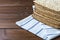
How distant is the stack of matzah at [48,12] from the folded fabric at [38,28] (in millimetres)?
45

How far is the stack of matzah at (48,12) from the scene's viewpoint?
1.33 m

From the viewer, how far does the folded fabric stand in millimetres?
1266

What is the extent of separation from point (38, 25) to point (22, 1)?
0.59 meters

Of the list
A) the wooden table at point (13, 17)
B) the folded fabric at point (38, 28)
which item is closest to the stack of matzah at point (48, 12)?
the folded fabric at point (38, 28)

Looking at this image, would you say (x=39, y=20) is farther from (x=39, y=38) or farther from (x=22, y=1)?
(x=22, y=1)

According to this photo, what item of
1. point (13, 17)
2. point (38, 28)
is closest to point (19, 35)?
point (38, 28)

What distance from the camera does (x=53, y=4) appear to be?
1.36m

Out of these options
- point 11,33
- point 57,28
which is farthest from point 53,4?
point 11,33

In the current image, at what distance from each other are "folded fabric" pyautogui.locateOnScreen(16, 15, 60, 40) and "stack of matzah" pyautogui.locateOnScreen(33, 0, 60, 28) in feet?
0.15

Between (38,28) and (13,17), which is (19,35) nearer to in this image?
(38,28)

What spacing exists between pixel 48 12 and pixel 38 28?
16 centimetres

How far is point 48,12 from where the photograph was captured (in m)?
1.38

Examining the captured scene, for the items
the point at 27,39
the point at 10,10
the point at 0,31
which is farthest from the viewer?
the point at 10,10

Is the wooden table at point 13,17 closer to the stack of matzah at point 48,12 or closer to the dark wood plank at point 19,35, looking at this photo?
the dark wood plank at point 19,35
